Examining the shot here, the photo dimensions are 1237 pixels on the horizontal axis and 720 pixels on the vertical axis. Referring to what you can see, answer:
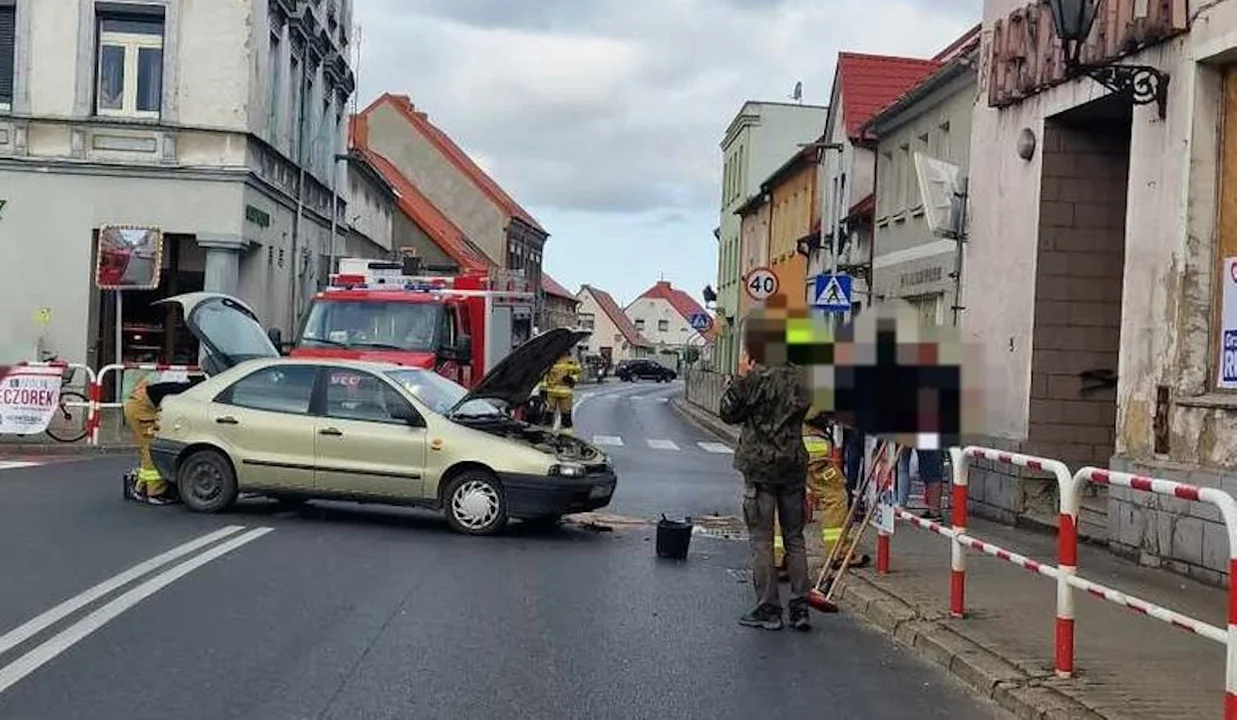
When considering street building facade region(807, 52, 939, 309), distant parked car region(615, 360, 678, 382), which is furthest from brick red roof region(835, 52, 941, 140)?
distant parked car region(615, 360, 678, 382)

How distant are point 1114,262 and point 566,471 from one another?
5.84m

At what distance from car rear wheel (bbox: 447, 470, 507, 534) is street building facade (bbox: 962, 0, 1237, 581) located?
4251 millimetres

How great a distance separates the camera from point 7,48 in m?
25.8

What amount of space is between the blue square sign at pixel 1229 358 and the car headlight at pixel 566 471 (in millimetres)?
5176

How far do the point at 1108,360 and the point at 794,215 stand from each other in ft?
88.9

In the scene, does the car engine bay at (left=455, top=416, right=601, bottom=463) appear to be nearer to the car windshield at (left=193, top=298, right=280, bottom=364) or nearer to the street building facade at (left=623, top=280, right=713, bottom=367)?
the car windshield at (left=193, top=298, right=280, bottom=364)

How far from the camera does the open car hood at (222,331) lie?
14.3 metres

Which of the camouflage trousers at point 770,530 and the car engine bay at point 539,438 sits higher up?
the car engine bay at point 539,438

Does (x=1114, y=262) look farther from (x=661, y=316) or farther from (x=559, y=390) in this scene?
(x=661, y=316)

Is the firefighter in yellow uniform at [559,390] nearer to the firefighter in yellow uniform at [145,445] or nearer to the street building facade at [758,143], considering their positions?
the firefighter in yellow uniform at [145,445]

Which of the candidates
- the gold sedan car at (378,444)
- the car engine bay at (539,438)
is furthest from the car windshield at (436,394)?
the car engine bay at (539,438)

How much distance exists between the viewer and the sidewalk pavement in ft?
21.6

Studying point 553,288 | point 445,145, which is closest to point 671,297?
point 553,288

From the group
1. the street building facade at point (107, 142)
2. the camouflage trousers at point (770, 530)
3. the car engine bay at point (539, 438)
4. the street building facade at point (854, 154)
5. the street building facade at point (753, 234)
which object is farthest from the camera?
the street building facade at point (753, 234)
